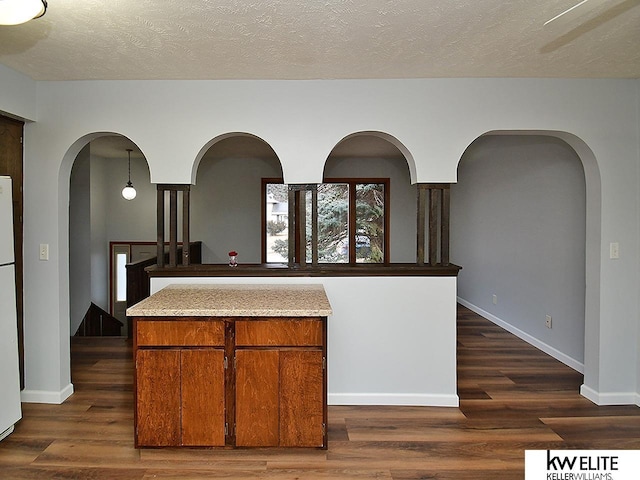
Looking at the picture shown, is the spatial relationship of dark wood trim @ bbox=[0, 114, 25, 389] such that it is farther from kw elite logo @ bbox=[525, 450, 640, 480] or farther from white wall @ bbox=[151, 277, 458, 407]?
kw elite logo @ bbox=[525, 450, 640, 480]

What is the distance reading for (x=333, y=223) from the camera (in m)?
6.91

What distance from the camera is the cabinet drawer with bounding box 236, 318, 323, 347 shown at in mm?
2461

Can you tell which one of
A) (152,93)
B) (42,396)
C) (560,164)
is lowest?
(42,396)

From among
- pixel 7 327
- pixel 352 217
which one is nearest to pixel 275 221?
pixel 352 217

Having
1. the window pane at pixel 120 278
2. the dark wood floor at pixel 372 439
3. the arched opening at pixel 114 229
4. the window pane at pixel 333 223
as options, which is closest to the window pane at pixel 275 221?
the window pane at pixel 333 223

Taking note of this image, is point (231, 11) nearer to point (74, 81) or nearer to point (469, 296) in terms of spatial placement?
point (74, 81)

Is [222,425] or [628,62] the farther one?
[628,62]

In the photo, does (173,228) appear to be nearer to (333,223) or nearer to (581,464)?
(581,464)

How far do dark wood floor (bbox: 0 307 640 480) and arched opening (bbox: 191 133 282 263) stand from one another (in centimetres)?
332

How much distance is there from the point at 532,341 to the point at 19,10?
16.4 feet

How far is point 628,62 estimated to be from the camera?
9.23 ft

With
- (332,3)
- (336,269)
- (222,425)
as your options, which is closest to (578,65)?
(332,3)

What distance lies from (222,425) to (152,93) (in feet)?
7.75

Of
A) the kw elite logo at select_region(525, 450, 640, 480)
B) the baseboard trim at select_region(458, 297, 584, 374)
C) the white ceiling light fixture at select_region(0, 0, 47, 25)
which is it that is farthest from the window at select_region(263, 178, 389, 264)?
the white ceiling light fixture at select_region(0, 0, 47, 25)
